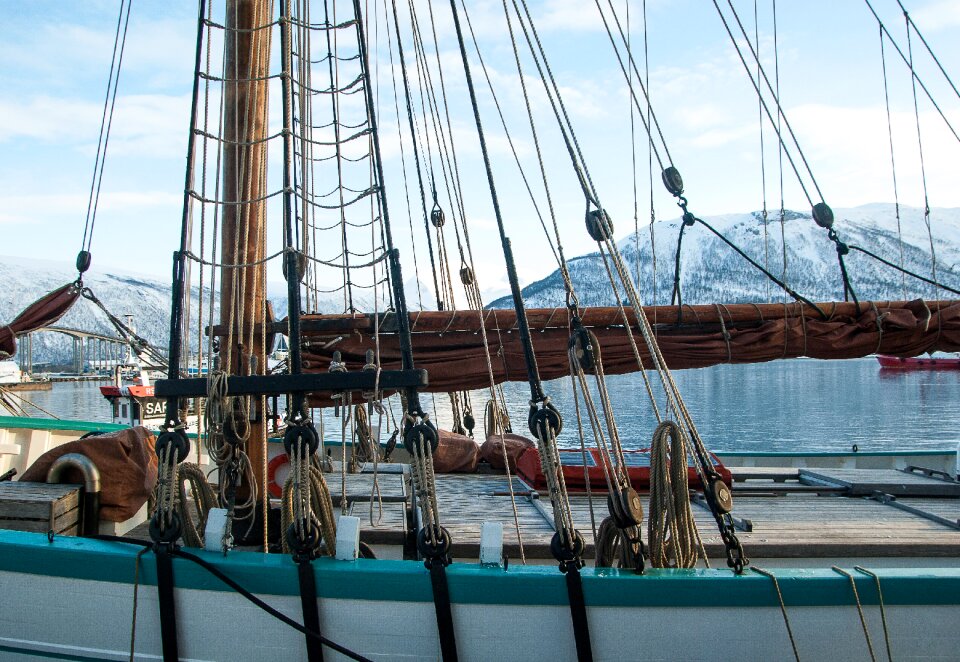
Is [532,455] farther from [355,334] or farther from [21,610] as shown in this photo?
[21,610]

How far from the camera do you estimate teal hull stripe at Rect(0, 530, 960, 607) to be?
287cm

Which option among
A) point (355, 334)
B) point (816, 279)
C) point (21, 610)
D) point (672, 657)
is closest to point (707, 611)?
point (672, 657)

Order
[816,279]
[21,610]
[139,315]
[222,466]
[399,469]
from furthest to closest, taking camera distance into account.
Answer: [816,279] < [139,315] < [399,469] < [222,466] < [21,610]

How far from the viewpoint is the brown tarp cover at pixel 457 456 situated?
5.90 metres

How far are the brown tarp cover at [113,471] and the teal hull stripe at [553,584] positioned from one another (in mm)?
1021

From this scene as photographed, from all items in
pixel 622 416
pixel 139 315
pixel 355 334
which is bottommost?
pixel 622 416

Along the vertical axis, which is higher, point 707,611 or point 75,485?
point 75,485

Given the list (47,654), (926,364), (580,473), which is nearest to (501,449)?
(580,473)

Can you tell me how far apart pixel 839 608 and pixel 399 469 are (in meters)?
3.62

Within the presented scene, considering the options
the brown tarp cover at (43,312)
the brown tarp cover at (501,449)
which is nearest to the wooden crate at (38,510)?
the brown tarp cover at (501,449)

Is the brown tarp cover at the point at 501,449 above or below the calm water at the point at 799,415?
above

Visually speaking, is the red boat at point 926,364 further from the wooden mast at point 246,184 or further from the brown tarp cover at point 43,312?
the wooden mast at point 246,184

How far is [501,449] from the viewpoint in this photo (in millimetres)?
5934

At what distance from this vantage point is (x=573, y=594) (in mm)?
2875
